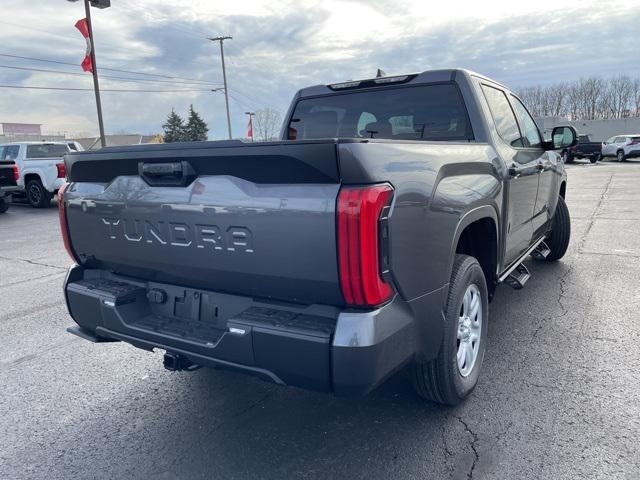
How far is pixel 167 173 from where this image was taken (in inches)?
96.3

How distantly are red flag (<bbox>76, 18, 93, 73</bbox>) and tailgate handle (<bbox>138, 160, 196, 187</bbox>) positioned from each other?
2032 cm

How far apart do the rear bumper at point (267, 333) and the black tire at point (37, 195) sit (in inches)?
534

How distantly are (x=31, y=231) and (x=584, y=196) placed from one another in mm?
13732

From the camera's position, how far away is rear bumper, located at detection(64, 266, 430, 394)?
2018mm

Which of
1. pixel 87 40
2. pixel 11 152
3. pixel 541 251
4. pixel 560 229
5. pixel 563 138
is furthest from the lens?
pixel 87 40

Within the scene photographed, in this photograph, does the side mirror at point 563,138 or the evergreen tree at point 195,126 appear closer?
the side mirror at point 563,138

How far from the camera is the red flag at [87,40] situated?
64.0ft

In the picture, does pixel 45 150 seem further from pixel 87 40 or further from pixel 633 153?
pixel 633 153

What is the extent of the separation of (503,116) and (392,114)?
0.92 metres

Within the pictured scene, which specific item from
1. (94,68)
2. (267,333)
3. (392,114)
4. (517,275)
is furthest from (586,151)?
(267,333)

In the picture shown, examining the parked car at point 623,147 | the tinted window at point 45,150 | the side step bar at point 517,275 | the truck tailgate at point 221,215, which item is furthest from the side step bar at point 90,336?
the parked car at point 623,147

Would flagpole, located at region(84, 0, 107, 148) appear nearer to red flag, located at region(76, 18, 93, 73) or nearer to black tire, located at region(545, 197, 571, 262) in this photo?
red flag, located at region(76, 18, 93, 73)

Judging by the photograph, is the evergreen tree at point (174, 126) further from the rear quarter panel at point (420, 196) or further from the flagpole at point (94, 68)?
the rear quarter panel at point (420, 196)

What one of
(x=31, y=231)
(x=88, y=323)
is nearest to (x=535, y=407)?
(x=88, y=323)
